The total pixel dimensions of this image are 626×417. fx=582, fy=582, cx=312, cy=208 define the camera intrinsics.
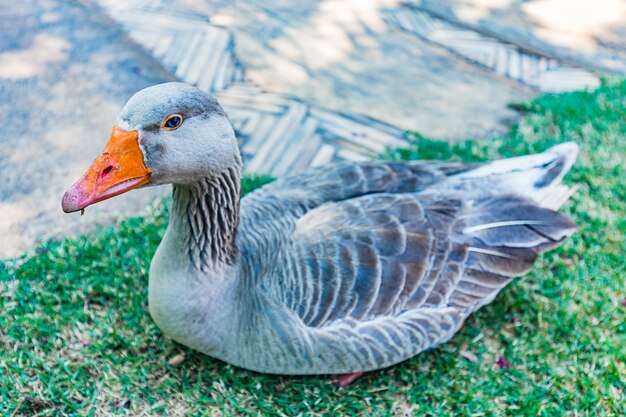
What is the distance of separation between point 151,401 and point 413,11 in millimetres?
4435

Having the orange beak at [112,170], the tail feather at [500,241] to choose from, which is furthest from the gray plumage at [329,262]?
the orange beak at [112,170]

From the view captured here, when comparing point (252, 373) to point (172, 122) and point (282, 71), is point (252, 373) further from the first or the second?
point (282, 71)

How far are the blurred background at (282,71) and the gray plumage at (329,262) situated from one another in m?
1.09

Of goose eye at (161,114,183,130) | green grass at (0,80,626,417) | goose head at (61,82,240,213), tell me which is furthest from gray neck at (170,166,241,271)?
green grass at (0,80,626,417)

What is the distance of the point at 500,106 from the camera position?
175 inches

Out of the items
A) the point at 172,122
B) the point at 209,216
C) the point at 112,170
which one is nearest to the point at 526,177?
the point at 209,216

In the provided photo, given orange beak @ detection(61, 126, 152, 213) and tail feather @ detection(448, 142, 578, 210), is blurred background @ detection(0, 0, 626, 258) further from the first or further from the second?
orange beak @ detection(61, 126, 152, 213)

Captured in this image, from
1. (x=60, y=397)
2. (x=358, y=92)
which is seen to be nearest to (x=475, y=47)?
(x=358, y=92)

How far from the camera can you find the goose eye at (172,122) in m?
1.82

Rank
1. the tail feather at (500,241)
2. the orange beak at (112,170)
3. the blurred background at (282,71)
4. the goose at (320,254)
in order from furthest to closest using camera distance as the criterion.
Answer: the blurred background at (282,71), the tail feather at (500,241), the goose at (320,254), the orange beak at (112,170)

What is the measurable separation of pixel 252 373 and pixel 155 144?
3.81 ft

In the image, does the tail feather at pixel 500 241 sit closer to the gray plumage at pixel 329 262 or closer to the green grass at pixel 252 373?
the gray plumage at pixel 329 262

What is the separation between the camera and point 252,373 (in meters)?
2.50

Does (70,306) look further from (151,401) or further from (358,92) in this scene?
(358,92)
